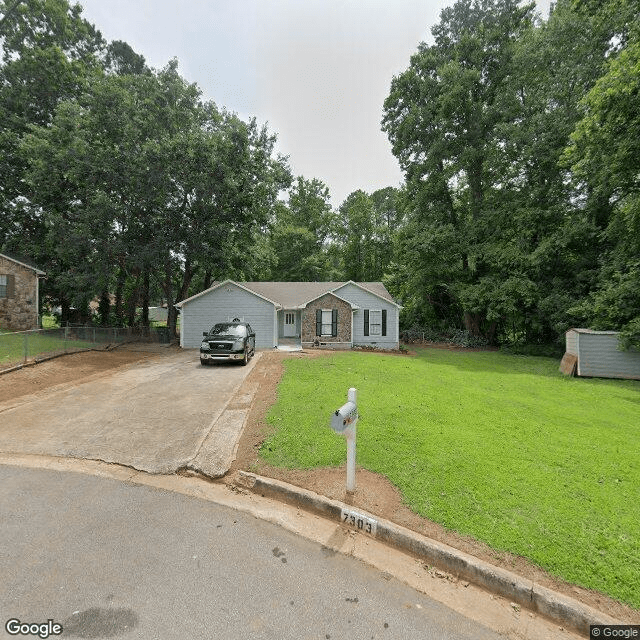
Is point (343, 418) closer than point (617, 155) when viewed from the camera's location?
Yes

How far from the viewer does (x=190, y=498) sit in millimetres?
4141

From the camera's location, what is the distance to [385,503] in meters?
3.86

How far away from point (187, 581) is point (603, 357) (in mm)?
17525

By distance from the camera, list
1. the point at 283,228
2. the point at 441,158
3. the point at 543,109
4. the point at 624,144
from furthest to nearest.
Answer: the point at 283,228
the point at 441,158
the point at 543,109
the point at 624,144

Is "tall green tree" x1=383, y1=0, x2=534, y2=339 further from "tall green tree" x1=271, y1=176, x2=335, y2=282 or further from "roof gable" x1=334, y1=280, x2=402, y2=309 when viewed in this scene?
"tall green tree" x1=271, y1=176, x2=335, y2=282

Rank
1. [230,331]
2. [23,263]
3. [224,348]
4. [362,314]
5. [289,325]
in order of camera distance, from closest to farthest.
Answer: [224,348], [230,331], [23,263], [362,314], [289,325]

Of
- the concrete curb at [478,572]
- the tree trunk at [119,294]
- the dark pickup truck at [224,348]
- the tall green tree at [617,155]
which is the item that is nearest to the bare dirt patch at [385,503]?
the concrete curb at [478,572]

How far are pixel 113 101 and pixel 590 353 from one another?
28673 mm

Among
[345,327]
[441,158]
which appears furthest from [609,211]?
[345,327]

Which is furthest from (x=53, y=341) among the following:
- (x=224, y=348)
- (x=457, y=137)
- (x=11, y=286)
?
(x=457, y=137)

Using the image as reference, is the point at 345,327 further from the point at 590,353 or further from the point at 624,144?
the point at 624,144

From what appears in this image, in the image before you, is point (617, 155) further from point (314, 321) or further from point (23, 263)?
point (23, 263)

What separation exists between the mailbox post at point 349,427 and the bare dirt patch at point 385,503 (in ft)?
0.68

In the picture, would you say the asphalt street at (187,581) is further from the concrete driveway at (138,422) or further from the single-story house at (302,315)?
the single-story house at (302,315)
